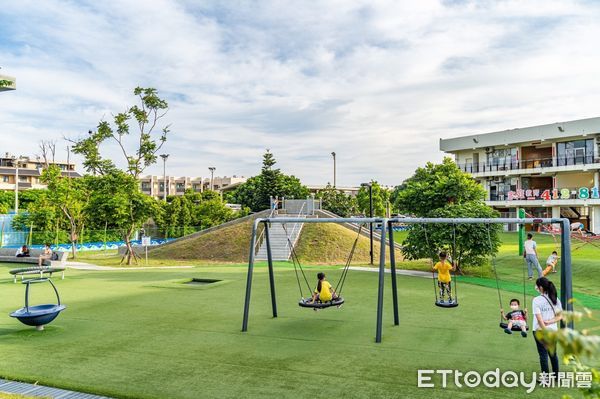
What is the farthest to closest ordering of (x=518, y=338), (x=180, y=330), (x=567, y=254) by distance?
(x=180, y=330)
(x=518, y=338)
(x=567, y=254)

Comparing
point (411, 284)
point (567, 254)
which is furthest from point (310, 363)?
point (411, 284)

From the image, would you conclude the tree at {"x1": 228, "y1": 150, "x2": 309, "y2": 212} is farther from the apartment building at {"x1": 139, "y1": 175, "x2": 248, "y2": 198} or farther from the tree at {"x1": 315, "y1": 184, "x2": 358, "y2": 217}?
the apartment building at {"x1": 139, "y1": 175, "x2": 248, "y2": 198}

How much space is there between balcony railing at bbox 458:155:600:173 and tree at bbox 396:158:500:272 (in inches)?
1074

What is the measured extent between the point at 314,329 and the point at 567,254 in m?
5.68

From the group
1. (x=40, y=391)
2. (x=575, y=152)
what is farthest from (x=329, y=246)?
(x=575, y=152)

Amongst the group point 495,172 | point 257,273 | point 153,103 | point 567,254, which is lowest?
point 257,273

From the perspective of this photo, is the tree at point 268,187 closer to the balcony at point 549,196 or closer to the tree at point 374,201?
the tree at point 374,201

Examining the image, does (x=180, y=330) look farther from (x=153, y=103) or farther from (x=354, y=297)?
(x=153, y=103)

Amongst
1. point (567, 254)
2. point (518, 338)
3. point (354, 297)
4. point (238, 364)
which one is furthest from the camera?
point (354, 297)

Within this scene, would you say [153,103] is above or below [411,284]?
above

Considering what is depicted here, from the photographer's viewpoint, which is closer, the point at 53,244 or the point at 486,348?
the point at 486,348

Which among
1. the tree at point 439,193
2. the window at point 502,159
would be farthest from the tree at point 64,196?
the window at point 502,159

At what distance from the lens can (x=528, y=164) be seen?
4994 cm

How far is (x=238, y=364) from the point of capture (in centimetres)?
855
